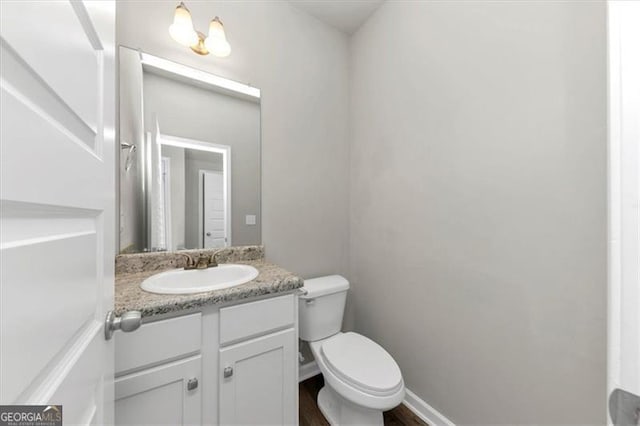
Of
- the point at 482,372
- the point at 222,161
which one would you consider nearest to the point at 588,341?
the point at 482,372

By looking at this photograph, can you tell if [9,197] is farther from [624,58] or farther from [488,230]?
[488,230]

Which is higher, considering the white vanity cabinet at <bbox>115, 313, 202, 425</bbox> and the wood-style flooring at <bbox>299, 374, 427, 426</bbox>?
the white vanity cabinet at <bbox>115, 313, 202, 425</bbox>

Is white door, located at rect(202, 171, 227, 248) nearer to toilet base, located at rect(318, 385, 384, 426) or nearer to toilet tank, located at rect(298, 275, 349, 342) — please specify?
toilet tank, located at rect(298, 275, 349, 342)

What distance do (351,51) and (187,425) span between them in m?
2.45

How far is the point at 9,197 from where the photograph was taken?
9.3 inches

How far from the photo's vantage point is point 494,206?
1.08m

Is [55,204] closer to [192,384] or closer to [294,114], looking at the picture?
[192,384]

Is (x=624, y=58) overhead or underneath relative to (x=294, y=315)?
overhead

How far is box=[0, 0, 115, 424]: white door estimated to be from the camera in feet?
0.79

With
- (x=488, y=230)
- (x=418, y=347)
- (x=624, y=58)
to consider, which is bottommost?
(x=418, y=347)

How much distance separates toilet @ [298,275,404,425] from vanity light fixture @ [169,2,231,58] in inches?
56.2

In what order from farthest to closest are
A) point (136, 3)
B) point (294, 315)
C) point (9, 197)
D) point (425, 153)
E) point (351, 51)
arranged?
Result: point (351, 51), point (425, 153), point (136, 3), point (294, 315), point (9, 197)

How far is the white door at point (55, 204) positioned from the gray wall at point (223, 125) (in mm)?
854

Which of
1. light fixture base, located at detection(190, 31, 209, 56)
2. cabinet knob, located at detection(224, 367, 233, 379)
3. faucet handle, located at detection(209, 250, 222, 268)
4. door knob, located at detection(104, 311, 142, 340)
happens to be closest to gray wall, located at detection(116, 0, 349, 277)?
light fixture base, located at detection(190, 31, 209, 56)
